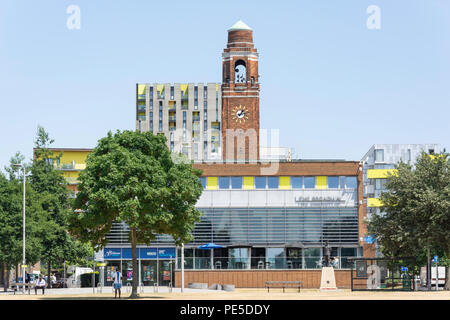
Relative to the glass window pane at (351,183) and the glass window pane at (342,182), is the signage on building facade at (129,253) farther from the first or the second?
the glass window pane at (351,183)

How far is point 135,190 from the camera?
49.9 m

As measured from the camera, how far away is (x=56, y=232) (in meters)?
85.3

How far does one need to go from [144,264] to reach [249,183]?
12971 millimetres

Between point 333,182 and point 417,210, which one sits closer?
point 417,210

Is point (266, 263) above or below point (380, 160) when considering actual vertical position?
below

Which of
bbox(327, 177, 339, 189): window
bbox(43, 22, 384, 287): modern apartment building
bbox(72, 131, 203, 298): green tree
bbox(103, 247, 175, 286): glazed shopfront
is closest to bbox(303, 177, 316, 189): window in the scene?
bbox(43, 22, 384, 287): modern apartment building

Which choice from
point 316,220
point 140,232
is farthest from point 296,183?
point 140,232

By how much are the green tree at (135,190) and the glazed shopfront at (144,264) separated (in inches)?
1199

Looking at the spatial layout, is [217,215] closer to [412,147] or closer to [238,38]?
[238,38]

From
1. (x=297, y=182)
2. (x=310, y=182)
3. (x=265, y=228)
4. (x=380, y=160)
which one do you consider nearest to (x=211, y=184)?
(x=265, y=228)

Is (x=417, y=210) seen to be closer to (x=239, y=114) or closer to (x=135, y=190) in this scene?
(x=135, y=190)

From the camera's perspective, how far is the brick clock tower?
434 feet

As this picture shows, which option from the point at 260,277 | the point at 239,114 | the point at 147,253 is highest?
the point at 239,114

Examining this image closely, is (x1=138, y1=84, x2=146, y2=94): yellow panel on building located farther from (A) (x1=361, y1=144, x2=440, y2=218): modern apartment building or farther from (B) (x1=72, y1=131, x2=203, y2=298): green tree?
(B) (x1=72, y1=131, x2=203, y2=298): green tree
